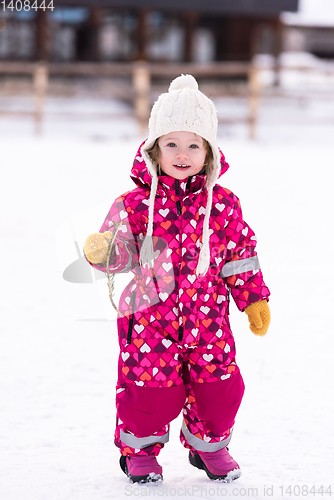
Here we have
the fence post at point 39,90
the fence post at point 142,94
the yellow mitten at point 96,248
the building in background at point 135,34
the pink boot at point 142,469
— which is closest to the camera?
the yellow mitten at point 96,248

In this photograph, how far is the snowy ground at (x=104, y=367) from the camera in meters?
2.04

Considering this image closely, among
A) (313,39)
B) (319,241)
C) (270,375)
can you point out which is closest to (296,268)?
(319,241)

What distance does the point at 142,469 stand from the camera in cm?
194

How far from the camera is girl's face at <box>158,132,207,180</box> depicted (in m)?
1.89

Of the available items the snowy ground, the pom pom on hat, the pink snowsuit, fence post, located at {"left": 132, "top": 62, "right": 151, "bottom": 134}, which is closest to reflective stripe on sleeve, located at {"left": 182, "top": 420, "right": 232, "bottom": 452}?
the pink snowsuit

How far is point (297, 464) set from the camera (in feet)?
7.05

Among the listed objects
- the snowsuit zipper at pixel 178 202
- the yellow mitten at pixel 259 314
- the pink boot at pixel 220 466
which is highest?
the snowsuit zipper at pixel 178 202

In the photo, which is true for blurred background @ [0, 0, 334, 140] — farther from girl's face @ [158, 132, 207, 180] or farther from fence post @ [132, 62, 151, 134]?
girl's face @ [158, 132, 207, 180]

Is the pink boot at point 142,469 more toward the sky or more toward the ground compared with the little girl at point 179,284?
more toward the ground

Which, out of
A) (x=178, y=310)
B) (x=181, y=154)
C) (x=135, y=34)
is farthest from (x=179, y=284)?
(x=135, y=34)

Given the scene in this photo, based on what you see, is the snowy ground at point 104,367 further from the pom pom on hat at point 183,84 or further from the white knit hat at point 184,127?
the pom pom on hat at point 183,84

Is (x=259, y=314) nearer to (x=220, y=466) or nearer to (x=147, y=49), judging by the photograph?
(x=220, y=466)

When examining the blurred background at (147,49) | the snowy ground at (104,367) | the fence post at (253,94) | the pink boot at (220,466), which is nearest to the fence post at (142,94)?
the fence post at (253,94)

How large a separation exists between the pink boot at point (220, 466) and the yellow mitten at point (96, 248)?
66cm
